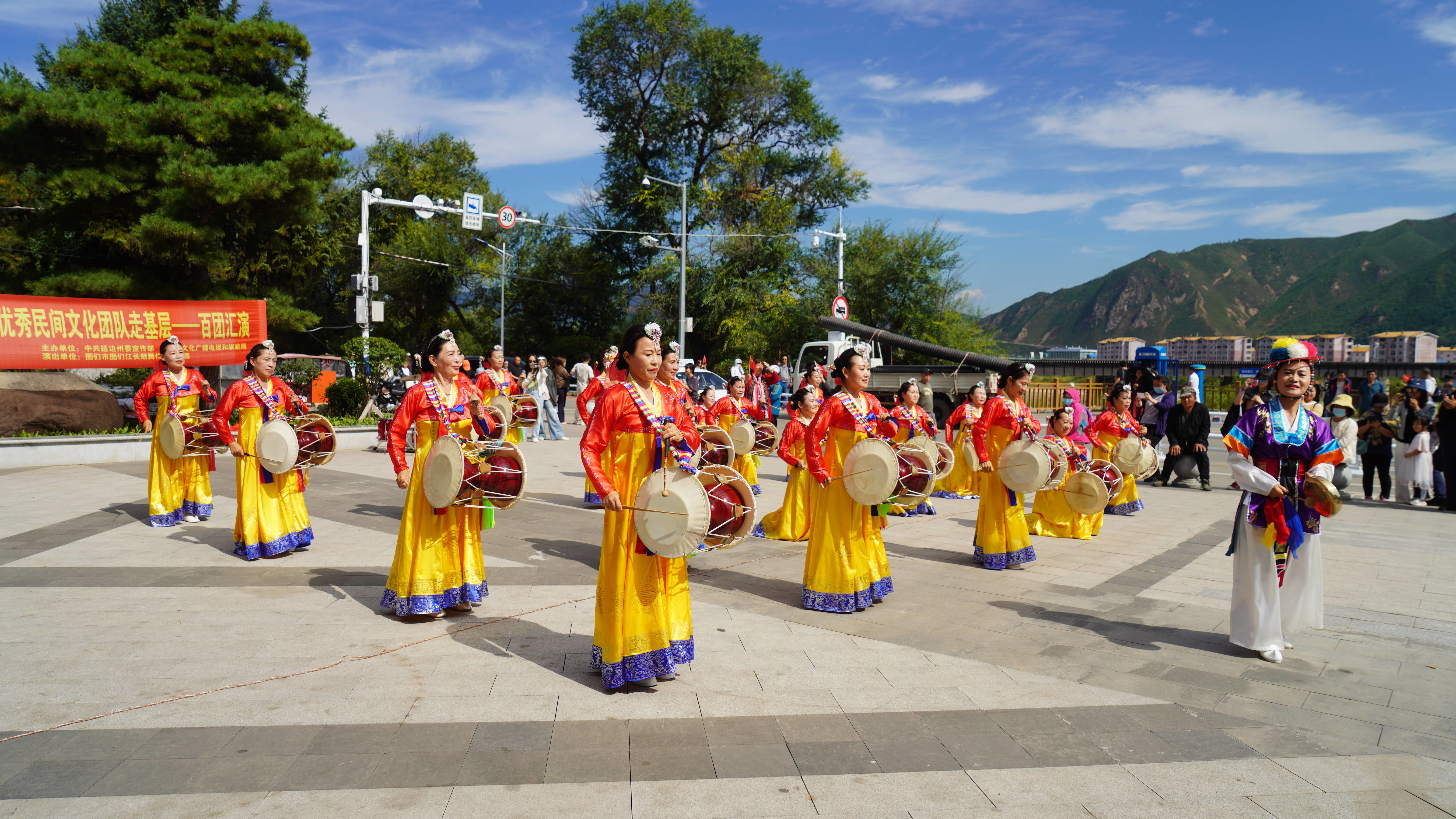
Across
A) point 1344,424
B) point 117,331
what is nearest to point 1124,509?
point 1344,424

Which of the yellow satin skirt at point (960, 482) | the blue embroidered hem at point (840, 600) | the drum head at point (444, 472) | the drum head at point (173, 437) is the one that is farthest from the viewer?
the yellow satin skirt at point (960, 482)

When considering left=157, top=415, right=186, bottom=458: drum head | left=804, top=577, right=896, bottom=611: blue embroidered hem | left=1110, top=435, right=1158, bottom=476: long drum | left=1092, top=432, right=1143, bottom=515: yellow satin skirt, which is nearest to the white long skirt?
left=804, top=577, right=896, bottom=611: blue embroidered hem

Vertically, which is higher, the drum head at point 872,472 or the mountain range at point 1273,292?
the mountain range at point 1273,292

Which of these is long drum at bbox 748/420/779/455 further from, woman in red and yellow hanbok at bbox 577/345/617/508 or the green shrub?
the green shrub

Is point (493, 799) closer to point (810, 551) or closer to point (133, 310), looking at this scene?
point (810, 551)

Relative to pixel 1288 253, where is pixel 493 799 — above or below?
below

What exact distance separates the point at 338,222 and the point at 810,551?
39101mm

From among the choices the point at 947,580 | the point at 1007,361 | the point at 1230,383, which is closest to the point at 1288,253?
the point at 1230,383

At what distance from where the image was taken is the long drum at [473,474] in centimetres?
541

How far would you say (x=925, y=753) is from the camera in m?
3.84

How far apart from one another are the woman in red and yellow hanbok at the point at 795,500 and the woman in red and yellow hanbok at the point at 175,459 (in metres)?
6.04

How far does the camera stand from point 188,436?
8719 mm

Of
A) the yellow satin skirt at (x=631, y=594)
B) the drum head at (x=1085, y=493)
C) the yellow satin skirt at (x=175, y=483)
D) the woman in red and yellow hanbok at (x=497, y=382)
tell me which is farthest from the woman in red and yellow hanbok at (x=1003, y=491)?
the yellow satin skirt at (x=175, y=483)

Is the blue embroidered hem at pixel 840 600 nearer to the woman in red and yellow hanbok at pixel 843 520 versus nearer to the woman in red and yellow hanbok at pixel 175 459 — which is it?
the woman in red and yellow hanbok at pixel 843 520
